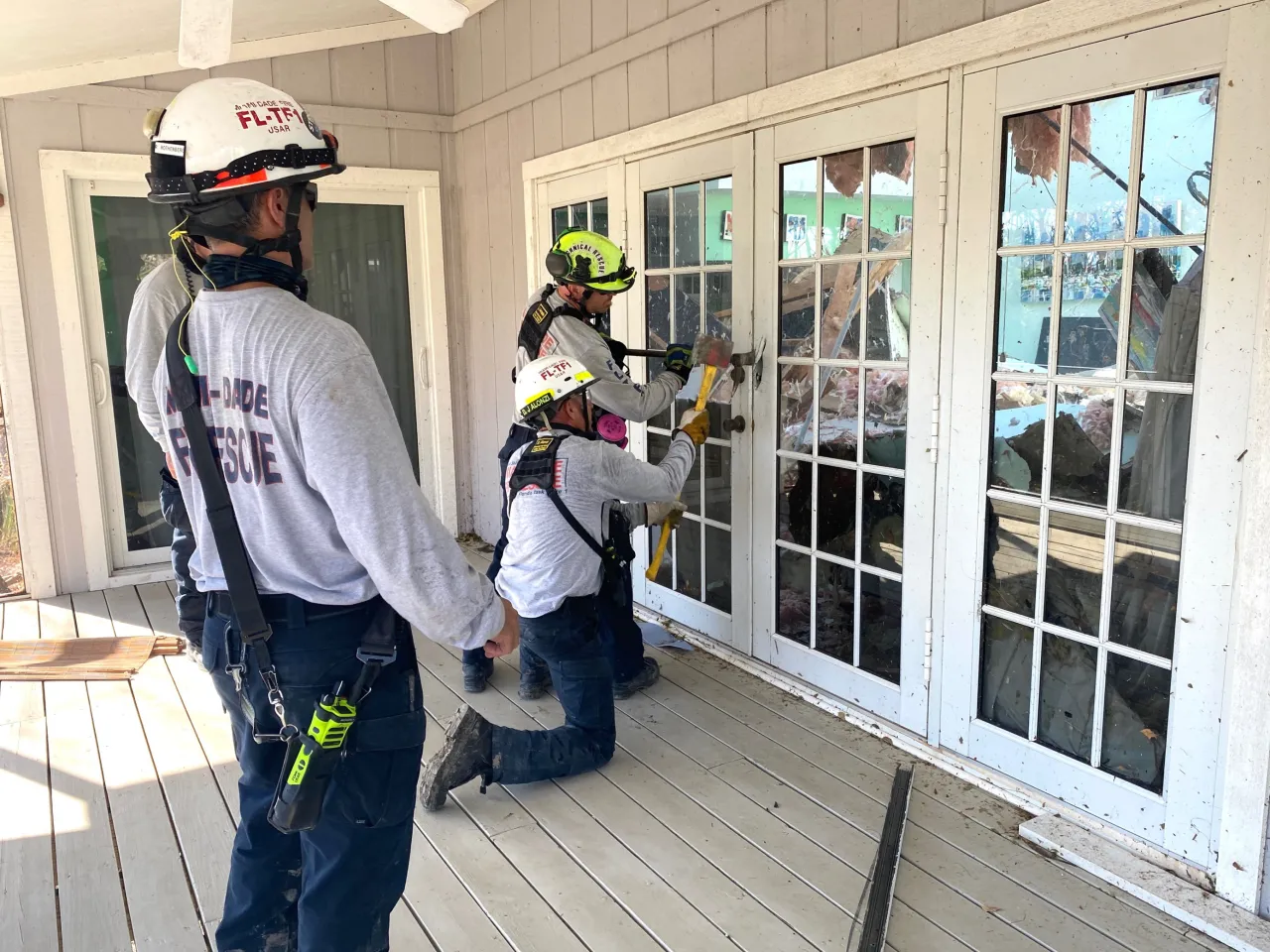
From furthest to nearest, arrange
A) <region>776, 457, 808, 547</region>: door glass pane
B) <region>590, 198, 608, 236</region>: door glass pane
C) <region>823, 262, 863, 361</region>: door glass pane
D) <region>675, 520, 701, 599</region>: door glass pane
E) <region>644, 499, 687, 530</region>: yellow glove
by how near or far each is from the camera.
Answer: <region>590, 198, 608, 236</region>: door glass pane → <region>675, 520, 701, 599</region>: door glass pane → <region>644, 499, 687, 530</region>: yellow glove → <region>776, 457, 808, 547</region>: door glass pane → <region>823, 262, 863, 361</region>: door glass pane

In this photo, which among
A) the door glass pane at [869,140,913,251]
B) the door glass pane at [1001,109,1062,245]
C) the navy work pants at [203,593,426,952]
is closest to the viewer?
the navy work pants at [203,593,426,952]

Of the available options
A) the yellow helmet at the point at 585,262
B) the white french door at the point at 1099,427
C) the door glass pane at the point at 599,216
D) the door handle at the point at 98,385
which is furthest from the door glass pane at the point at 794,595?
the door handle at the point at 98,385

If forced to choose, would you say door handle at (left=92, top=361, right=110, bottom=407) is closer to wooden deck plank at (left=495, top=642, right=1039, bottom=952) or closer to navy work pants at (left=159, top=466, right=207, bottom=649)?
navy work pants at (left=159, top=466, right=207, bottom=649)

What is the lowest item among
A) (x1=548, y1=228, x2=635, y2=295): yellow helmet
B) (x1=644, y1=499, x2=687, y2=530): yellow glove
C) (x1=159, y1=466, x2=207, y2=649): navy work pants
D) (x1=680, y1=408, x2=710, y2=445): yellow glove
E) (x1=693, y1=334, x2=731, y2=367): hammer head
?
(x1=644, y1=499, x2=687, y2=530): yellow glove

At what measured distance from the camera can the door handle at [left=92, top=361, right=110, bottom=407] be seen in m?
4.88

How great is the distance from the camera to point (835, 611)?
11.1 feet

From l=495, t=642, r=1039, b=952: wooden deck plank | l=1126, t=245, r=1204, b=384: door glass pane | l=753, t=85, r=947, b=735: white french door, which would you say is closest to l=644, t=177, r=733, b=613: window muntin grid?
l=753, t=85, r=947, b=735: white french door

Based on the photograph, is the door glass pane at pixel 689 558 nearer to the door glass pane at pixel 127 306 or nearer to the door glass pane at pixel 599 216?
the door glass pane at pixel 599 216

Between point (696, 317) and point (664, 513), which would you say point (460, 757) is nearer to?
point (664, 513)

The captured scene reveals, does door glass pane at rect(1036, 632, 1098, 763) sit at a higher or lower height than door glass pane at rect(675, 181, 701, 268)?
lower

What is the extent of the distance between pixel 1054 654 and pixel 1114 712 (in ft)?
0.69

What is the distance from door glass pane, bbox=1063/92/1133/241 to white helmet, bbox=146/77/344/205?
6.31ft

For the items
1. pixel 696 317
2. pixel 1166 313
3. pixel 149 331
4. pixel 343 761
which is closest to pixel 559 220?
pixel 696 317

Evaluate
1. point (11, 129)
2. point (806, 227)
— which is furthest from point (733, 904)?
point (11, 129)
